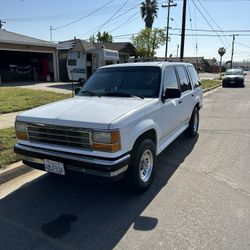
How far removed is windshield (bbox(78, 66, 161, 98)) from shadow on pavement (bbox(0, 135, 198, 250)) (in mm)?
1472

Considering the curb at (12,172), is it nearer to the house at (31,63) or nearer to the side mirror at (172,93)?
the side mirror at (172,93)

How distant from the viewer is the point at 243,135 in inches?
297

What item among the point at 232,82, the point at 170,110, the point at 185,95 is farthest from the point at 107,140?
the point at 232,82

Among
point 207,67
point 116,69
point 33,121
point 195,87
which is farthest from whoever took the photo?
point 207,67

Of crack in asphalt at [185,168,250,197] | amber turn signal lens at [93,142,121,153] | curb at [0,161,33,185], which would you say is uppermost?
amber turn signal lens at [93,142,121,153]

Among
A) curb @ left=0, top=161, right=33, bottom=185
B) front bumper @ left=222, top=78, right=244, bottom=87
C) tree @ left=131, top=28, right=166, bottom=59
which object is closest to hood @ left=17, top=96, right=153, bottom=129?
curb @ left=0, top=161, right=33, bottom=185

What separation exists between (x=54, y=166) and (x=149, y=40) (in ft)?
146

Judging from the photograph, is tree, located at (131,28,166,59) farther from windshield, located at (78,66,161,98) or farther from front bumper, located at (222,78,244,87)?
windshield, located at (78,66,161,98)

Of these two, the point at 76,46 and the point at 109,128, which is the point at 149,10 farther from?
the point at 109,128

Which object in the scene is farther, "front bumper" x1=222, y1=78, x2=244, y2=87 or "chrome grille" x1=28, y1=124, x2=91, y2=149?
"front bumper" x1=222, y1=78, x2=244, y2=87

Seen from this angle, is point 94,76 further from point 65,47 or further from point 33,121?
point 65,47

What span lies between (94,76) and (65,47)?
19127 mm

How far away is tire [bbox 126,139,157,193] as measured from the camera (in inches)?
151

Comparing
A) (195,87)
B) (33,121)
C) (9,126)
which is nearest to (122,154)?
(33,121)
